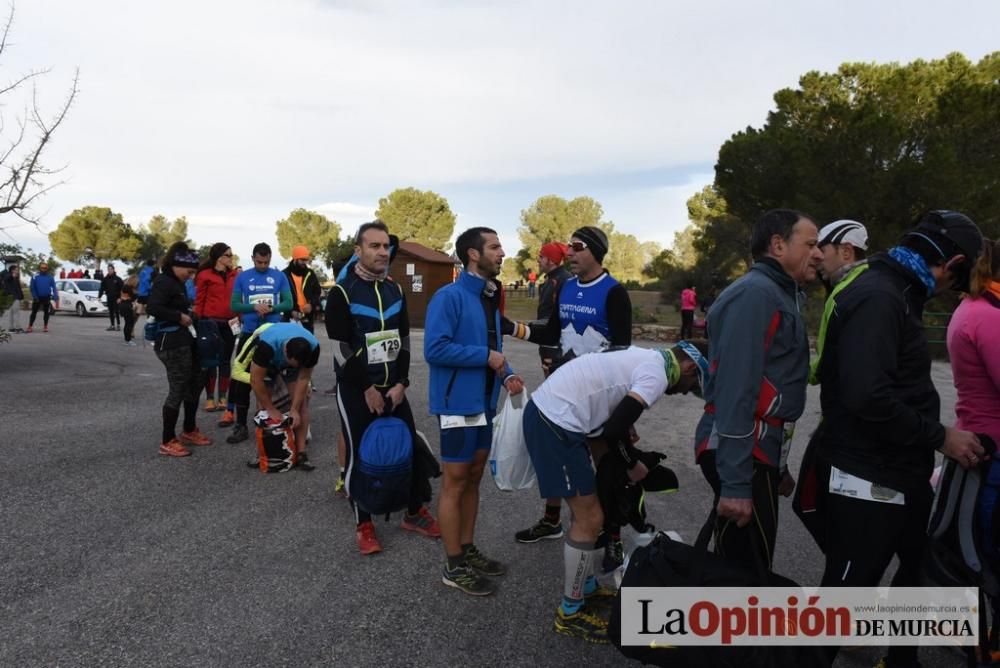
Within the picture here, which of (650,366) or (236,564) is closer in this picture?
(650,366)

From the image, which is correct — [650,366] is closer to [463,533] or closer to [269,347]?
[463,533]

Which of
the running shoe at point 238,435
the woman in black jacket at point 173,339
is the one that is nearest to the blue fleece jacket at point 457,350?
the woman in black jacket at point 173,339

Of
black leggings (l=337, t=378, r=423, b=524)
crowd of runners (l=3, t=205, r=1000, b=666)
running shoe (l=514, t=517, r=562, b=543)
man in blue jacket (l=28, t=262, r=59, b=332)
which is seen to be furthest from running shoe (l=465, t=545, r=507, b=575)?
man in blue jacket (l=28, t=262, r=59, b=332)

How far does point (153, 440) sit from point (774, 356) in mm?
6188

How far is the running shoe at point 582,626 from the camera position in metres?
2.87

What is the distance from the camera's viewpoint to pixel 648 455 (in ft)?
11.1

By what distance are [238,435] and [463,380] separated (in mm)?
3878

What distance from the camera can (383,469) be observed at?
365 cm

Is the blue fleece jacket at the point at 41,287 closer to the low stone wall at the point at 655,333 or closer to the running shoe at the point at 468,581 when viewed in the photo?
the low stone wall at the point at 655,333

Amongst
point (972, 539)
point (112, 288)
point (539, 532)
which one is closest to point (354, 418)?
point (539, 532)

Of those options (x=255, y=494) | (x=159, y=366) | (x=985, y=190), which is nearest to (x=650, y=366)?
(x=255, y=494)

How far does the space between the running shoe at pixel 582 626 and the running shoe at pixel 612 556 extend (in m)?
0.78

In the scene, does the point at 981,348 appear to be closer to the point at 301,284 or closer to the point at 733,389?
the point at 733,389

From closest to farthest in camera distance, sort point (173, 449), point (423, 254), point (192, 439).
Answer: point (173, 449)
point (192, 439)
point (423, 254)
